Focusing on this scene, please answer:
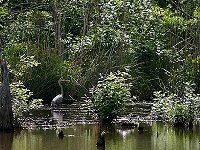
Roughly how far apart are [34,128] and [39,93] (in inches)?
298

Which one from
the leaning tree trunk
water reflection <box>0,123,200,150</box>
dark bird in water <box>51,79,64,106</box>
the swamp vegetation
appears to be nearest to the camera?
water reflection <box>0,123,200,150</box>

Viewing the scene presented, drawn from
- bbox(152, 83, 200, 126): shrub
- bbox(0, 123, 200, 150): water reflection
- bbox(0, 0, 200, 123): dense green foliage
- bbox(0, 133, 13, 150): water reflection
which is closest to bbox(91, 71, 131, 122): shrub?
bbox(0, 123, 200, 150): water reflection

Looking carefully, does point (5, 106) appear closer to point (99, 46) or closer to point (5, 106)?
point (5, 106)

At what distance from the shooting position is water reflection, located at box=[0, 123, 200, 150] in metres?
14.0

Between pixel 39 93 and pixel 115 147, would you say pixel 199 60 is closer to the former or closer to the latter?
pixel 39 93

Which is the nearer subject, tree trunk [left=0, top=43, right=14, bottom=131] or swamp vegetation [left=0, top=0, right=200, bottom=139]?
tree trunk [left=0, top=43, right=14, bottom=131]

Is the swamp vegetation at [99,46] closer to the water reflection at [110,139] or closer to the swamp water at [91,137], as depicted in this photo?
the swamp water at [91,137]

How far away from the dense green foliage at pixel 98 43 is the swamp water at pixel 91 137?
19.5 ft

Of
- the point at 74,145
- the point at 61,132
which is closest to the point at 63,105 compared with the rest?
the point at 61,132

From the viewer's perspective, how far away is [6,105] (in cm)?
1677

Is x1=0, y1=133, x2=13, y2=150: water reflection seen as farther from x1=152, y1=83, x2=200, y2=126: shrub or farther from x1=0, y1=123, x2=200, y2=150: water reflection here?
x1=152, y1=83, x2=200, y2=126: shrub

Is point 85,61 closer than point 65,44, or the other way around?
point 85,61

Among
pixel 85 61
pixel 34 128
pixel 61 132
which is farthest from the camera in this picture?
pixel 85 61

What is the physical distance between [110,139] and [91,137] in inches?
25.5
